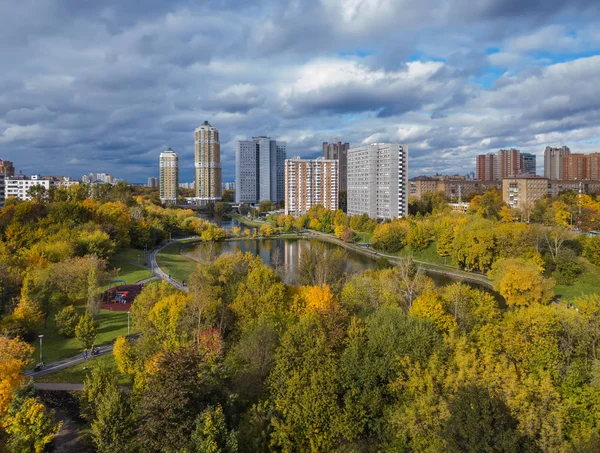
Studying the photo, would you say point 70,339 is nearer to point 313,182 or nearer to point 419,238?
point 419,238

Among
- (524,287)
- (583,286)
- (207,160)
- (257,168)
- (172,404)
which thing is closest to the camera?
(172,404)

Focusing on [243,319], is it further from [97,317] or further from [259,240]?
[259,240]

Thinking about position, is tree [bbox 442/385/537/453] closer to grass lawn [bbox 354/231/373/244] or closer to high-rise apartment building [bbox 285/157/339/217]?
grass lawn [bbox 354/231/373/244]

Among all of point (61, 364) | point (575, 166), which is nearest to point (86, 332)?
point (61, 364)

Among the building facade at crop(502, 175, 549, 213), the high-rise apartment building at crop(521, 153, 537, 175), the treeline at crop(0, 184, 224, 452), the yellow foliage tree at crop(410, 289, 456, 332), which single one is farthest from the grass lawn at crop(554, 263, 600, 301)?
the high-rise apartment building at crop(521, 153, 537, 175)

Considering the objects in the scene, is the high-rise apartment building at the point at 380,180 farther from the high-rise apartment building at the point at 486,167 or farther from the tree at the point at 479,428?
the high-rise apartment building at the point at 486,167

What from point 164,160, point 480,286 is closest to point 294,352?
point 480,286

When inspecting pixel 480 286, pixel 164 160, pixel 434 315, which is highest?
pixel 164 160
